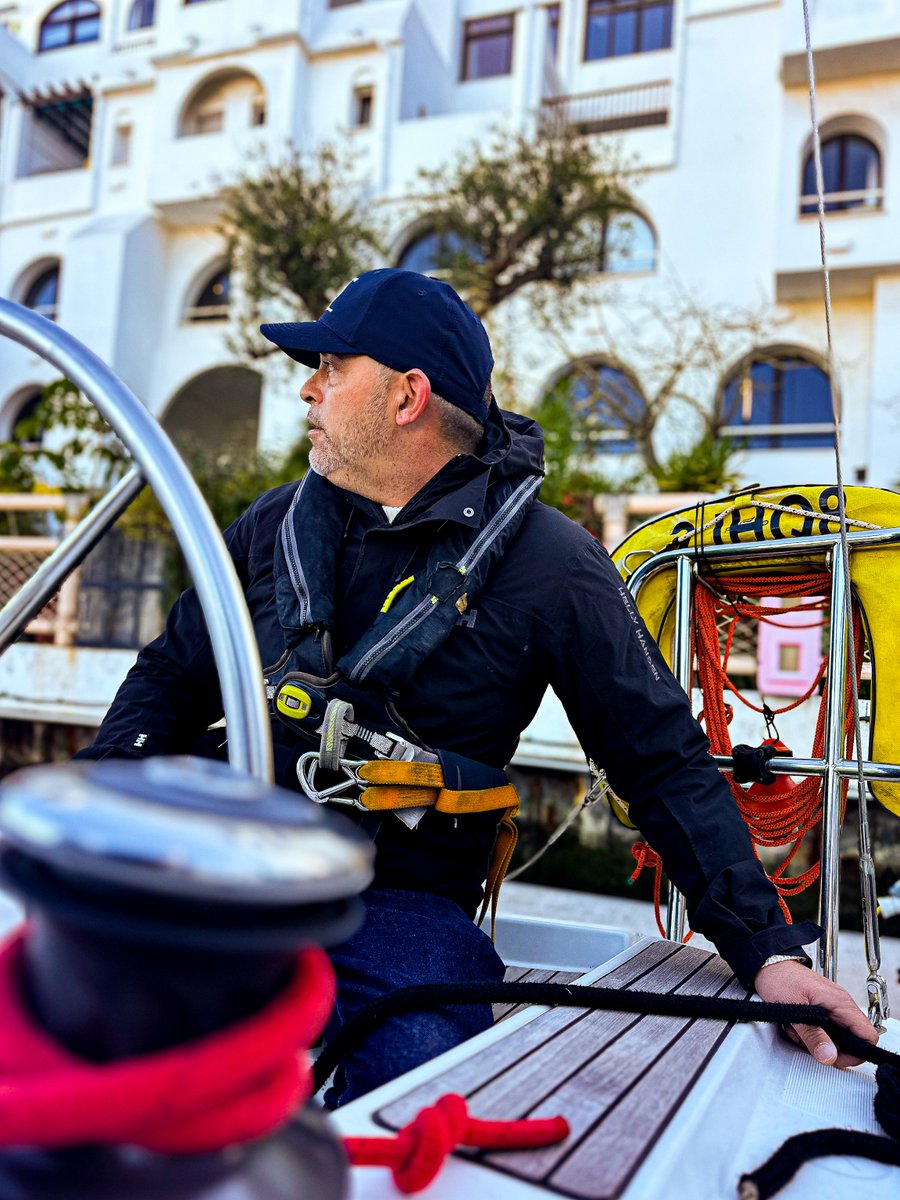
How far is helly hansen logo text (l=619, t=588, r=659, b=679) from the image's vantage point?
1.78m

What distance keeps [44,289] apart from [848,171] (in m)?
14.4

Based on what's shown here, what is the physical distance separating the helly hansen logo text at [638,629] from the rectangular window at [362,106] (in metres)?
16.7

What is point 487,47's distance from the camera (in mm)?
17578

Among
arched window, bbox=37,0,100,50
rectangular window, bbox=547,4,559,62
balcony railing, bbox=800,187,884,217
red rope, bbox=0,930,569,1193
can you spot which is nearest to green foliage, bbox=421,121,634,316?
balcony railing, bbox=800,187,884,217

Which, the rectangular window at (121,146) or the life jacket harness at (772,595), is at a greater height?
the rectangular window at (121,146)

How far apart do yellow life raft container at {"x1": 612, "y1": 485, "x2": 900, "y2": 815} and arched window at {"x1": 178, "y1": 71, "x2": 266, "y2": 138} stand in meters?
17.0

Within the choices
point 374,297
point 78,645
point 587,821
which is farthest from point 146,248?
point 374,297

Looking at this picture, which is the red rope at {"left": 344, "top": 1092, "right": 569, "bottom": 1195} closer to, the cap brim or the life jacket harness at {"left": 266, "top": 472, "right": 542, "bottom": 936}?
the life jacket harness at {"left": 266, "top": 472, "right": 542, "bottom": 936}

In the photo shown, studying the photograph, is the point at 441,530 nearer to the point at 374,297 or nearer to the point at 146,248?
the point at 374,297

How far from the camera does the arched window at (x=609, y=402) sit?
11680 millimetres

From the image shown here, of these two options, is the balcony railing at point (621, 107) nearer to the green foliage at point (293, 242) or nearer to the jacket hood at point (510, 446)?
the green foliage at point (293, 242)

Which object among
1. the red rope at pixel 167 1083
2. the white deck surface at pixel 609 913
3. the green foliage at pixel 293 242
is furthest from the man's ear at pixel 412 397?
the green foliage at pixel 293 242

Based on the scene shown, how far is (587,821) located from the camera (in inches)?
230

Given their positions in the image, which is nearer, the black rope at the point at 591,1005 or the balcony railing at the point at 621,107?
the black rope at the point at 591,1005
